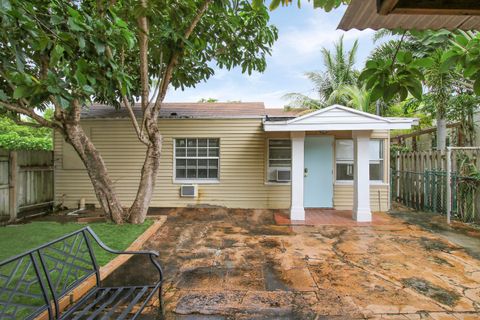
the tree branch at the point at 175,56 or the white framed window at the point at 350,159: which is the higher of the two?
the tree branch at the point at 175,56

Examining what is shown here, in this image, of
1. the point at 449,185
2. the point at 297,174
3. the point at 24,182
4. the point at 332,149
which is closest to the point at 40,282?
the point at 297,174

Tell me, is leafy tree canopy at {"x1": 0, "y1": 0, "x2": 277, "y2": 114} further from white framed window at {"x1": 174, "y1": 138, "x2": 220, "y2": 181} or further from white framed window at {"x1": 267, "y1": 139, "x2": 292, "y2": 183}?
white framed window at {"x1": 267, "y1": 139, "x2": 292, "y2": 183}

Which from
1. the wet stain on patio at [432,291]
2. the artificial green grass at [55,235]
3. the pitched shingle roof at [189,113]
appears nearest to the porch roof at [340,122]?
the pitched shingle roof at [189,113]

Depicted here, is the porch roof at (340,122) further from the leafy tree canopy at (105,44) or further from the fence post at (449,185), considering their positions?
the leafy tree canopy at (105,44)

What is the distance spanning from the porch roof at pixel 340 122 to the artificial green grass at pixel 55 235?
13.5 feet

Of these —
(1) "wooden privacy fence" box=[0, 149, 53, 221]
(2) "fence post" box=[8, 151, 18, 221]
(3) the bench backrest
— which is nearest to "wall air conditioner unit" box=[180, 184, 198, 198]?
(1) "wooden privacy fence" box=[0, 149, 53, 221]

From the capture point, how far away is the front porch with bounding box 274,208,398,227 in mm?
7023

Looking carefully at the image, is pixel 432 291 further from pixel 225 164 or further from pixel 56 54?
pixel 225 164

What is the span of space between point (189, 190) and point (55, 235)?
3.93m

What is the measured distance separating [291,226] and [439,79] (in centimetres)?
604

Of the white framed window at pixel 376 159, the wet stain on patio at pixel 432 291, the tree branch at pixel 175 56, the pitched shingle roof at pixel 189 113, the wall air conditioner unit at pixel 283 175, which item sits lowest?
the wet stain on patio at pixel 432 291

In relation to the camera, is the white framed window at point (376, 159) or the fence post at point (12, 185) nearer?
the fence post at point (12, 185)

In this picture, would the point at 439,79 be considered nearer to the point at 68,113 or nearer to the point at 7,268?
the point at 68,113

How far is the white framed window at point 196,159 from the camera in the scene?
918 cm
